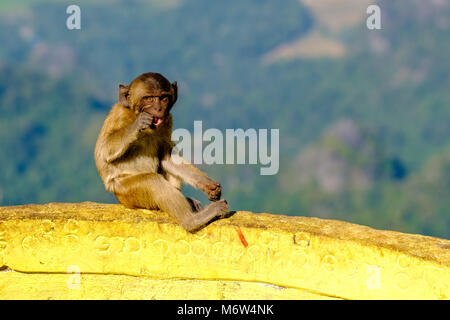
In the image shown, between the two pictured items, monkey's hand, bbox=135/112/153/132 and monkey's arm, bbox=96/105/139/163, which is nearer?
monkey's hand, bbox=135/112/153/132

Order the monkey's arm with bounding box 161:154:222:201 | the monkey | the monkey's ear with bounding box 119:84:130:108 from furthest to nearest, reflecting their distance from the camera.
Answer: the monkey's arm with bounding box 161:154:222:201, the monkey's ear with bounding box 119:84:130:108, the monkey

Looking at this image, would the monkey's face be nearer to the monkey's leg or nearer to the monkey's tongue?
the monkey's tongue

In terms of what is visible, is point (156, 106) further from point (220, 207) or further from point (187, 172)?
point (220, 207)

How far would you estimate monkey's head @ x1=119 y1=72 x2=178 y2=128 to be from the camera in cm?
589

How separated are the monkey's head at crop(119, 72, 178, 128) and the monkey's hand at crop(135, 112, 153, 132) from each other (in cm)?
10

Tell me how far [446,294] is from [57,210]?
13.1ft

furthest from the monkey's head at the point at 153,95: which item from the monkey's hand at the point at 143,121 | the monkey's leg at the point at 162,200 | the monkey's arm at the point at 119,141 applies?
the monkey's leg at the point at 162,200

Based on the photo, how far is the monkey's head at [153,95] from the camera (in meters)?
5.89

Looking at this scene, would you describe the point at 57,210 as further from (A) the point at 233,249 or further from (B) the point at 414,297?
(B) the point at 414,297

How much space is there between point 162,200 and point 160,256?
0.58 meters

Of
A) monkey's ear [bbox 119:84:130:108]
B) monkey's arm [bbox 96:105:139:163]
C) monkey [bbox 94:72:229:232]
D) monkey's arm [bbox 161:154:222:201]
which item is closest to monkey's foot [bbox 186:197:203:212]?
monkey [bbox 94:72:229:232]

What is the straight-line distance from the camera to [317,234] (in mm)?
5621

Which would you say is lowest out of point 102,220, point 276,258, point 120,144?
point 276,258
